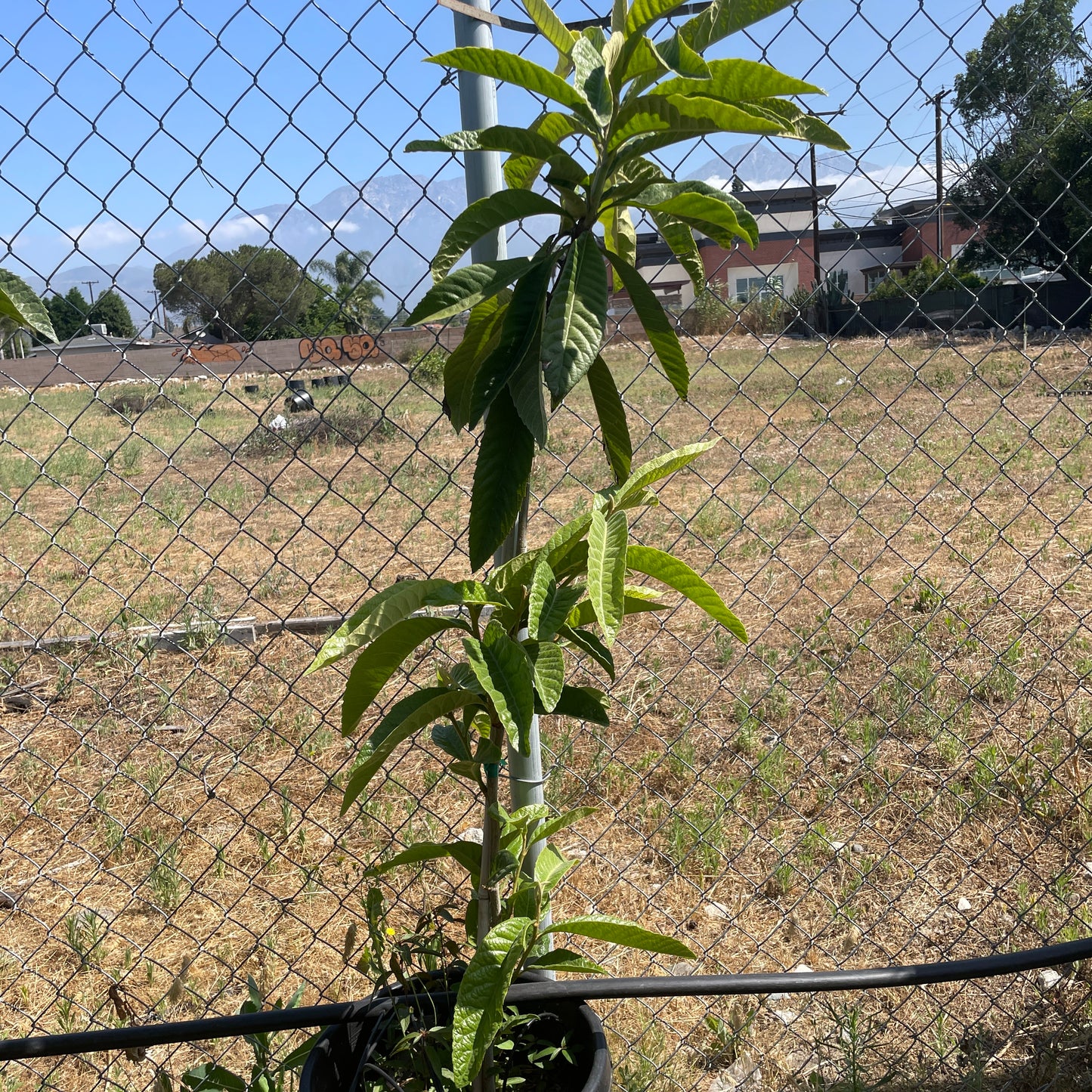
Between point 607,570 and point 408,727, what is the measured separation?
310 mm

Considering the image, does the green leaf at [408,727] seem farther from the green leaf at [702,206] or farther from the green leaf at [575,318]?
the green leaf at [702,206]

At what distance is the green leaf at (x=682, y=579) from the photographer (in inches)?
45.6

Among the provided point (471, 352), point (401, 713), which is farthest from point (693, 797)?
point (471, 352)

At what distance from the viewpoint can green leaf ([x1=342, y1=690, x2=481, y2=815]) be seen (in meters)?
1.10

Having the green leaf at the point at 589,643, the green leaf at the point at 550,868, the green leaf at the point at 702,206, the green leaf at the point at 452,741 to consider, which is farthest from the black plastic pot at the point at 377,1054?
the green leaf at the point at 702,206

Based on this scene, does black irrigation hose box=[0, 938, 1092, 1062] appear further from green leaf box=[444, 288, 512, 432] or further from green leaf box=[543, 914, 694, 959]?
green leaf box=[444, 288, 512, 432]

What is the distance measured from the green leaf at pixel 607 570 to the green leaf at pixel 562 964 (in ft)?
1.62

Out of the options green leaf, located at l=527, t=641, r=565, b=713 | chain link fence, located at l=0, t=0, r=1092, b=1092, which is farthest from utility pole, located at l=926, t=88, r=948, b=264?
green leaf, located at l=527, t=641, r=565, b=713

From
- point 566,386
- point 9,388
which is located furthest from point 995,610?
point 9,388

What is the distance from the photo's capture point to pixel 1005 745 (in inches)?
107

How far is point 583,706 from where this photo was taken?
117 centimetres

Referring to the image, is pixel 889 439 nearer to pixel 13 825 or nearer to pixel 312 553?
pixel 312 553

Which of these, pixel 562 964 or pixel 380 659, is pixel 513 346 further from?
→ pixel 562 964

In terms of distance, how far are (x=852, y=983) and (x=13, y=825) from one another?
2456 mm
